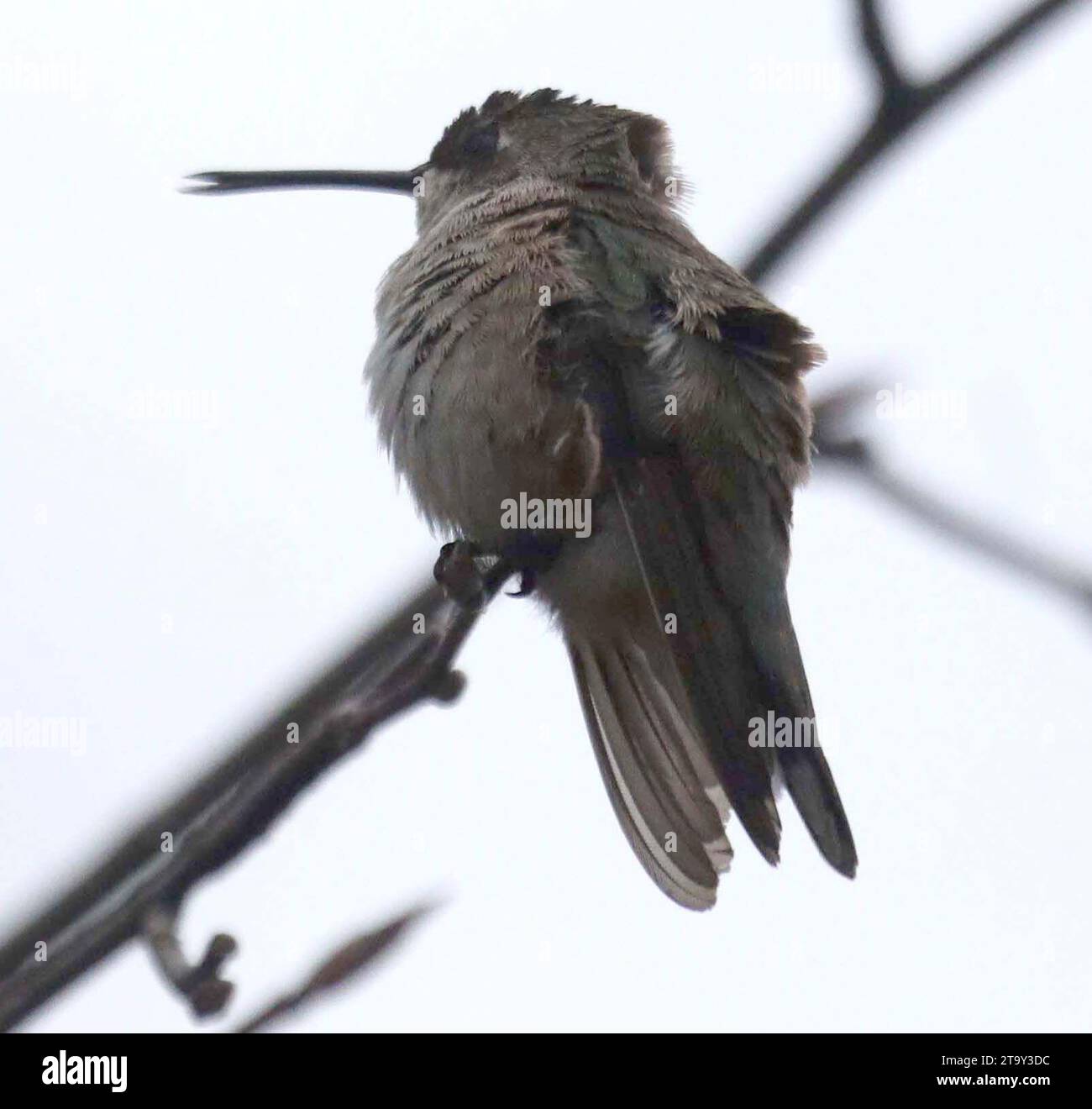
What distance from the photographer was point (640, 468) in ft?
13.6

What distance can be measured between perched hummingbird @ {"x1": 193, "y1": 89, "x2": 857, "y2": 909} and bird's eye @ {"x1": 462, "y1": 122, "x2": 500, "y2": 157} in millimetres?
779

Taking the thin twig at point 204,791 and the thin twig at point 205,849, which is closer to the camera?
the thin twig at point 205,849

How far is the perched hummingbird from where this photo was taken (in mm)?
4105

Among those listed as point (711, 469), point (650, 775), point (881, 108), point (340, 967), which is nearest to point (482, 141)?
point (711, 469)

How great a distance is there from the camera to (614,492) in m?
4.13

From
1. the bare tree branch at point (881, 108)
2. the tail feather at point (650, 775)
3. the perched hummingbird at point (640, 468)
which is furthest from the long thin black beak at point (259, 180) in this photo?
the bare tree branch at point (881, 108)

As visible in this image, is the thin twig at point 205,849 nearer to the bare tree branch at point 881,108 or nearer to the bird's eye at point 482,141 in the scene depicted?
the bare tree branch at point 881,108

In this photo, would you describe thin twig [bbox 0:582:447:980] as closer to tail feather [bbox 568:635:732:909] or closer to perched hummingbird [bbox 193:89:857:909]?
perched hummingbird [bbox 193:89:857:909]

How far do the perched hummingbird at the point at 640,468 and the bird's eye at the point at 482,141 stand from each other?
78cm

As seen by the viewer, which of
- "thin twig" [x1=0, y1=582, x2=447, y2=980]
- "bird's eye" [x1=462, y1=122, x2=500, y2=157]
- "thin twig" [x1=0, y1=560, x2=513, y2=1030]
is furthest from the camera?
"bird's eye" [x1=462, y1=122, x2=500, y2=157]

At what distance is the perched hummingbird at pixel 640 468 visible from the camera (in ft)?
13.5

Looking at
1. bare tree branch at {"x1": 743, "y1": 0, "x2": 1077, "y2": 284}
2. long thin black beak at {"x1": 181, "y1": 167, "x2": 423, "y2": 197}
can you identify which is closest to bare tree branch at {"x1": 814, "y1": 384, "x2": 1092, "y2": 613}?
bare tree branch at {"x1": 743, "y1": 0, "x2": 1077, "y2": 284}

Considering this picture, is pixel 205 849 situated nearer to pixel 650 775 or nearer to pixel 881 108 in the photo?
pixel 881 108

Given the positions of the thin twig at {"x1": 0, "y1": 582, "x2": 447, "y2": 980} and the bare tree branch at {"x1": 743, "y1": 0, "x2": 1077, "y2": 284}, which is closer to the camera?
the thin twig at {"x1": 0, "y1": 582, "x2": 447, "y2": 980}
